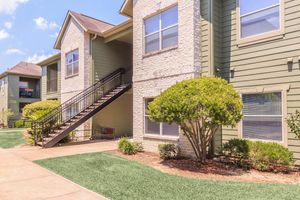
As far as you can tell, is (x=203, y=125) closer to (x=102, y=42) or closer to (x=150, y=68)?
(x=150, y=68)

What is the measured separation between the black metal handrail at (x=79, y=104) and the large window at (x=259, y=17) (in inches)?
393

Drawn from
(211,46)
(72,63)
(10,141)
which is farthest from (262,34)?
(10,141)

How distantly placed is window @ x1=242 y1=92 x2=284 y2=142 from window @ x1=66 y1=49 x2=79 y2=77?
1274 cm

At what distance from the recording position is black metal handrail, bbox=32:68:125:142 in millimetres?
13383

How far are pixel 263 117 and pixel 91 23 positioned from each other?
46.3 feet

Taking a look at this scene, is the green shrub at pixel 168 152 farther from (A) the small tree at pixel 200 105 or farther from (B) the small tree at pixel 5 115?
(B) the small tree at pixel 5 115

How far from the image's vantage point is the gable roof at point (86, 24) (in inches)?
664

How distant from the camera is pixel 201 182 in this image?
6383 mm

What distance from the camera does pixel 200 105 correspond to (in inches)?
287

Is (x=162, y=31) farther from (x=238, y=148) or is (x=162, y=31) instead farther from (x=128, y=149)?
(x=238, y=148)

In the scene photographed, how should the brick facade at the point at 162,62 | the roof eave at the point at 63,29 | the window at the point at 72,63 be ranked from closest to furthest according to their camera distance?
1. the brick facade at the point at 162,62
2. the window at the point at 72,63
3. the roof eave at the point at 63,29

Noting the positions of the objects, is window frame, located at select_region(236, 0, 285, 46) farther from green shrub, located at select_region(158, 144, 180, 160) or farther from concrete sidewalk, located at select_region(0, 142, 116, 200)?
concrete sidewalk, located at select_region(0, 142, 116, 200)

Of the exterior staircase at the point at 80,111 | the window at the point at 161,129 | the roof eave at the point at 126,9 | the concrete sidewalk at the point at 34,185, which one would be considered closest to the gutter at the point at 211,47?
the window at the point at 161,129

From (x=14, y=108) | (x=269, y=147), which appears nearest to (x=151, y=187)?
(x=269, y=147)
